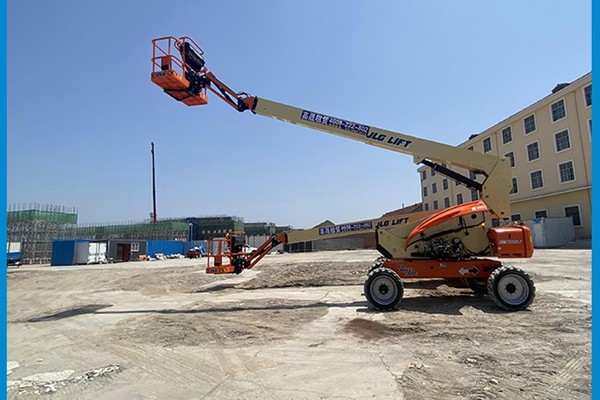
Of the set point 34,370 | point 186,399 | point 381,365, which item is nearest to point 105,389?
point 186,399

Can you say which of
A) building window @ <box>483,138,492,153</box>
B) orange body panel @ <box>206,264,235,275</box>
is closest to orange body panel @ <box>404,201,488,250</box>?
orange body panel @ <box>206,264,235,275</box>

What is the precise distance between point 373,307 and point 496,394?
4776mm

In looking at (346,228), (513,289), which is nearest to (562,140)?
(513,289)

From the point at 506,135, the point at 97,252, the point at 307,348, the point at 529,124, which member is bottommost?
the point at 307,348

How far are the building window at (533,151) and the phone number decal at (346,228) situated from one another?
35.1m

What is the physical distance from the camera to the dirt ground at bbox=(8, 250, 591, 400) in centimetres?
451

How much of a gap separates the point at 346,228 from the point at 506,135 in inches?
1529

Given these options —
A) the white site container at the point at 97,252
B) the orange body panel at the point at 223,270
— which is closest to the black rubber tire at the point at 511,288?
the orange body panel at the point at 223,270

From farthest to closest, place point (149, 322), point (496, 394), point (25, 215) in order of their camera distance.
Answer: point (25, 215) < point (149, 322) < point (496, 394)

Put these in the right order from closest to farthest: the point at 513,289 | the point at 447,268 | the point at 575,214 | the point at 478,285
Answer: the point at 513,289 < the point at 447,268 < the point at 478,285 < the point at 575,214

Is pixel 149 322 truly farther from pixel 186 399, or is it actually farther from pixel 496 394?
pixel 496 394

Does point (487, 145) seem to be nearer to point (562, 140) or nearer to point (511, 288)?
point (562, 140)

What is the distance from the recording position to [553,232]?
31219mm

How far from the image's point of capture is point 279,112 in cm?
1070
